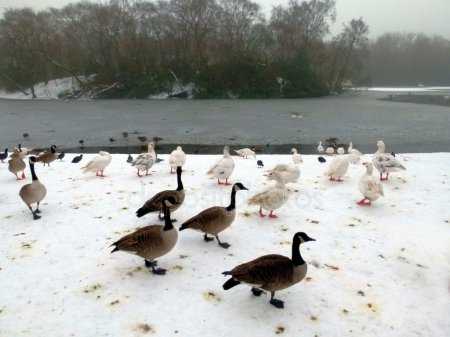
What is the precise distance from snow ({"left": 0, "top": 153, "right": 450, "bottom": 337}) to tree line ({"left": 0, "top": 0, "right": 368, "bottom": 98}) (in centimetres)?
5959

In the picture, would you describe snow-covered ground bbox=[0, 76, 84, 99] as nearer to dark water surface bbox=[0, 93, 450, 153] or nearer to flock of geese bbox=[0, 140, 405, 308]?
dark water surface bbox=[0, 93, 450, 153]

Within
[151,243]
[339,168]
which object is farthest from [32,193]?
[339,168]

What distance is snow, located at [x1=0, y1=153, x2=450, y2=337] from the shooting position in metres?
4.91

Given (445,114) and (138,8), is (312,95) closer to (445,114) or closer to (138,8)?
(445,114)

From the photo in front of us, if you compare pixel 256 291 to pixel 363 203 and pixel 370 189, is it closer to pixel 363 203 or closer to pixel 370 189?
pixel 370 189

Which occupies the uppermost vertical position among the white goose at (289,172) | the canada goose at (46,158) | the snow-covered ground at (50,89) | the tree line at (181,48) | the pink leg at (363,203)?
the tree line at (181,48)

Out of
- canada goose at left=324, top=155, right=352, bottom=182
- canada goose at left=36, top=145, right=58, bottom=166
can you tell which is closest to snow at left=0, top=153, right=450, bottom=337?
canada goose at left=324, top=155, right=352, bottom=182

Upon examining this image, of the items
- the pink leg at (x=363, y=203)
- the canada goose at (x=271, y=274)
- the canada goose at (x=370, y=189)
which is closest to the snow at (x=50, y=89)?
the pink leg at (x=363, y=203)

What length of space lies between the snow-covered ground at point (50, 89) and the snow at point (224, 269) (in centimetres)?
6446

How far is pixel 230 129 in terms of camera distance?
2956 cm

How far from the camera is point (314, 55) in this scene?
73000mm

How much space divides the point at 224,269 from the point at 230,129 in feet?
78.6

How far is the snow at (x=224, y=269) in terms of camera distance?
4910 mm

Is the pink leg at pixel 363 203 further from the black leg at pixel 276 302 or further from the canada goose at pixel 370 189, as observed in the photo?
the black leg at pixel 276 302
